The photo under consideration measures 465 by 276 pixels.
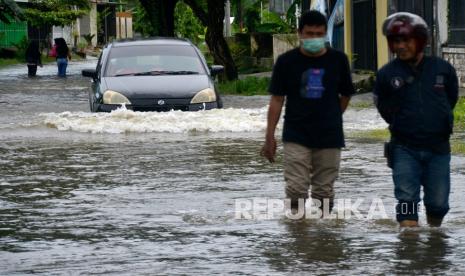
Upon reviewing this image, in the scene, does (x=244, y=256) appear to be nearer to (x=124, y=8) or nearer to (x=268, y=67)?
(x=268, y=67)

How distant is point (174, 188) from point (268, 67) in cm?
3248

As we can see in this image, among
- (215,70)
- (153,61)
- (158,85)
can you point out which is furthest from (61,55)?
(158,85)

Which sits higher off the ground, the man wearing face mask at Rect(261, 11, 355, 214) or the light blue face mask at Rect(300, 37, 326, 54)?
the light blue face mask at Rect(300, 37, 326, 54)

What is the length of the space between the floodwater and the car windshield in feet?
4.00

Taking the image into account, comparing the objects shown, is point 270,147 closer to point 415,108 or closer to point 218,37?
point 415,108

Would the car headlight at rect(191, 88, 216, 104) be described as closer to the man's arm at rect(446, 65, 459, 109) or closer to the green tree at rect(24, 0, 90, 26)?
the man's arm at rect(446, 65, 459, 109)

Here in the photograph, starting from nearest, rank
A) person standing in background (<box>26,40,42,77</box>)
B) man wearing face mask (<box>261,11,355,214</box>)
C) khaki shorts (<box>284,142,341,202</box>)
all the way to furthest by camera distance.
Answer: man wearing face mask (<box>261,11,355,214</box>)
khaki shorts (<box>284,142,341,202</box>)
person standing in background (<box>26,40,42,77</box>)

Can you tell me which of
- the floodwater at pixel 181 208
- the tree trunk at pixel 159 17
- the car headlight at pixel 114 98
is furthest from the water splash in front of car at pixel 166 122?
the tree trunk at pixel 159 17

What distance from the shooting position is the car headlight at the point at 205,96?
1947 centimetres

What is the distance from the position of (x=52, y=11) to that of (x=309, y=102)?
207ft

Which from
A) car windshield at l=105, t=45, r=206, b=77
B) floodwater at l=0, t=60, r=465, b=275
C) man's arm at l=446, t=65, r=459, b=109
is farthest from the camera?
car windshield at l=105, t=45, r=206, b=77

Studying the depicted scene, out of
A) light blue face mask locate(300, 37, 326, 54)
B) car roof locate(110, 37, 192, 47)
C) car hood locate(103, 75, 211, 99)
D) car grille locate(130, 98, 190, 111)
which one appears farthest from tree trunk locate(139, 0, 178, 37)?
light blue face mask locate(300, 37, 326, 54)

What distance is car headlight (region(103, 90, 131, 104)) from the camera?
19344 mm

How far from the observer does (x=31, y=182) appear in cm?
1319
